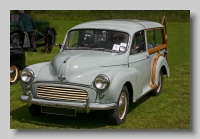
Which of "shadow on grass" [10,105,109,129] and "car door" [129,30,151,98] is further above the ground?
"car door" [129,30,151,98]

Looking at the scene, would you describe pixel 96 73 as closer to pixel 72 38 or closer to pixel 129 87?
pixel 129 87

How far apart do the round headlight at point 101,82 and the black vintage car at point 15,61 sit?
410 centimetres

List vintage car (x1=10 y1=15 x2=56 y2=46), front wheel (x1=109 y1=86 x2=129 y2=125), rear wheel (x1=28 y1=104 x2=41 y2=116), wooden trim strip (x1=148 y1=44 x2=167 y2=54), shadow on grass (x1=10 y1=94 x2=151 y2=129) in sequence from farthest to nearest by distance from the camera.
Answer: vintage car (x1=10 y1=15 x2=56 y2=46)
wooden trim strip (x1=148 y1=44 x2=167 y2=54)
rear wheel (x1=28 y1=104 x2=41 y2=116)
shadow on grass (x1=10 y1=94 x2=151 y2=129)
front wheel (x1=109 y1=86 x2=129 y2=125)

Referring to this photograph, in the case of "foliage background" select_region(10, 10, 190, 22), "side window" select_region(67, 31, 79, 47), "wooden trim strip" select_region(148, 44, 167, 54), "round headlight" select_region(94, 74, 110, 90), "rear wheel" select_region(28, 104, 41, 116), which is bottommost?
"rear wheel" select_region(28, 104, 41, 116)

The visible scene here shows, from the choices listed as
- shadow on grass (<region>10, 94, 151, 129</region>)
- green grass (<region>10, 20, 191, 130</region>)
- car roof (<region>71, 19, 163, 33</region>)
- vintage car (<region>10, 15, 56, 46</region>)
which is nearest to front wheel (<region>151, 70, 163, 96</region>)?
green grass (<region>10, 20, 191, 130</region>)

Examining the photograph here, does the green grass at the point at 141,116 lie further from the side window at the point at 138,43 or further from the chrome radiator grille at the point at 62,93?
the side window at the point at 138,43

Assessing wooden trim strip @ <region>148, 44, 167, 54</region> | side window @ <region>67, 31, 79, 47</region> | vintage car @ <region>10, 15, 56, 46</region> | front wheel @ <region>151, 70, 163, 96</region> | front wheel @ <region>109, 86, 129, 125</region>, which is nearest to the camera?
front wheel @ <region>109, 86, 129, 125</region>

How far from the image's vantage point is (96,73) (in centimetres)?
599

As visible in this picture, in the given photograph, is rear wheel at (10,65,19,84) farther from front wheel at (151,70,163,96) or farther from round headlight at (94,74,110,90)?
round headlight at (94,74,110,90)

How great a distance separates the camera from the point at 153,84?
25.6 feet

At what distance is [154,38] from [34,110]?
339cm

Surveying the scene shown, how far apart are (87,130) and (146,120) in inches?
47.0

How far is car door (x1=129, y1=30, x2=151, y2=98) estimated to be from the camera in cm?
686

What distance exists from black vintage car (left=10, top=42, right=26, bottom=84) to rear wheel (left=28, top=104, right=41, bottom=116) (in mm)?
2976
